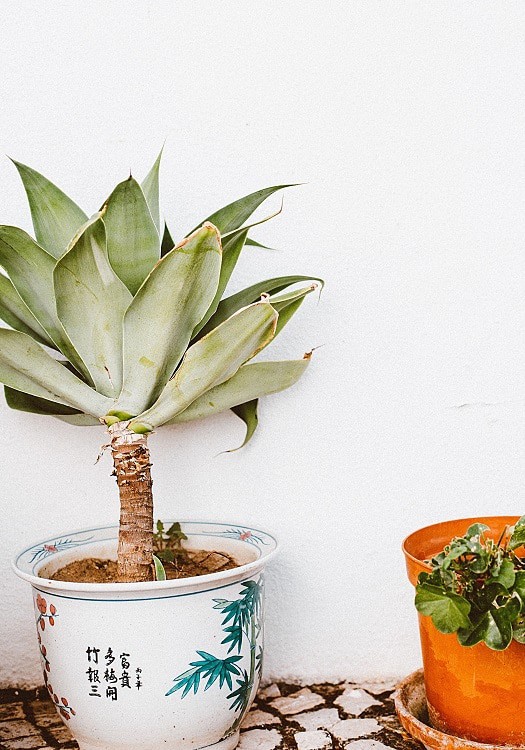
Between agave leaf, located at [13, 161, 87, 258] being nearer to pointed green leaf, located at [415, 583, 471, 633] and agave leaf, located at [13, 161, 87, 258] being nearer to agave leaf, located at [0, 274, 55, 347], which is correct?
agave leaf, located at [0, 274, 55, 347]

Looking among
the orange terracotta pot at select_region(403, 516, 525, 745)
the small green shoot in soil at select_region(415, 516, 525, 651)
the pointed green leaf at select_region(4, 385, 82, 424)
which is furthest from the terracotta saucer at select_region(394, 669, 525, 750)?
the pointed green leaf at select_region(4, 385, 82, 424)

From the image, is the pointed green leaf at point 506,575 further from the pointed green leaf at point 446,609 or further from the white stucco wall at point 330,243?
the white stucco wall at point 330,243

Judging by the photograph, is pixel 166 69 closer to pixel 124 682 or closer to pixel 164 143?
pixel 164 143

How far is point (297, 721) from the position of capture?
1.23m

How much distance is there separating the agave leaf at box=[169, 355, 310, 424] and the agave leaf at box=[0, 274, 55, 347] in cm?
23

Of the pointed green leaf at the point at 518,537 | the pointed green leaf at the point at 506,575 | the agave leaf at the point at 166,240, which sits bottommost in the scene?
the pointed green leaf at the point at 506,575

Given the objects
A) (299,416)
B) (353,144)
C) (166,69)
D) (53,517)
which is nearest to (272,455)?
(299,416)

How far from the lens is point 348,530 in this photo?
52.9 inches

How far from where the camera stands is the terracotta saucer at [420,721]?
996 millimetres

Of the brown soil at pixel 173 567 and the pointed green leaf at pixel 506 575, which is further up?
the pointed green leaf at pixel 506 575

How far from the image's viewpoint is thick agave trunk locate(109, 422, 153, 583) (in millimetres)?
1077

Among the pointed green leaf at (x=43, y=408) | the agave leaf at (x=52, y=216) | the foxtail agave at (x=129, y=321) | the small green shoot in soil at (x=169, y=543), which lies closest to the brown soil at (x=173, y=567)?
the small green shoot in soil at (x=169, y=543)

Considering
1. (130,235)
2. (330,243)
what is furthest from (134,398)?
(330,243)

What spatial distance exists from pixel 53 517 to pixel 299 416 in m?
0.45
